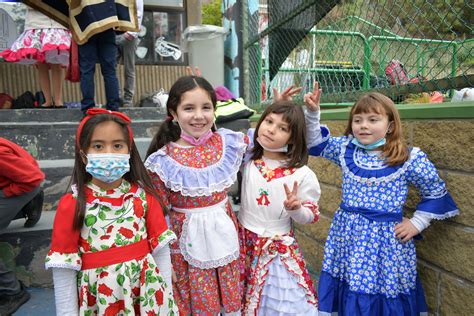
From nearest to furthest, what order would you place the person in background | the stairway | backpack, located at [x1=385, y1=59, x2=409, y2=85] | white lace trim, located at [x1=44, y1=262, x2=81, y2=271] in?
1. white lace trim, located at [x1=44, y1=262, x2=81, y2=271]
2. backpack, located at [x1=385, y1=59, x2=409, y2=85]
3. the person in background
4. the stairway

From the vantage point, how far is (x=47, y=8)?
3.74 m

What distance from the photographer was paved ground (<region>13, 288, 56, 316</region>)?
2.41 m

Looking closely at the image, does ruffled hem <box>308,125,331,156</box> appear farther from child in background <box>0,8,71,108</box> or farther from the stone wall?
child in background <box>0,8,71,108</box>

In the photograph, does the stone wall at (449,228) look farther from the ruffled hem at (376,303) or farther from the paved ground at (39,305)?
the paved ground at (39,305)

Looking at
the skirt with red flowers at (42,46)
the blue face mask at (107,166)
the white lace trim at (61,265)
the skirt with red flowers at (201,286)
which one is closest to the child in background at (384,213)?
the skirt with red flowers at (201,286)

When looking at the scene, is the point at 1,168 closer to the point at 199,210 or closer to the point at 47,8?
the point at 199,210

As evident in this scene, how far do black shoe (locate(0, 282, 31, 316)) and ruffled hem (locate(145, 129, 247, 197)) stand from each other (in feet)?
3.81

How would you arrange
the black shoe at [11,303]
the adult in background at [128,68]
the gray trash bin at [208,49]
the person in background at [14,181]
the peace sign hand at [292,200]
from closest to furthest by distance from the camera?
the peace sign hand at [292,200] → the black shoe at [11,303] → the person in background at [14,181] → the adult in background at [128,68] → the gray trash bin at [208,49]

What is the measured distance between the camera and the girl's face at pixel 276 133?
2.02m

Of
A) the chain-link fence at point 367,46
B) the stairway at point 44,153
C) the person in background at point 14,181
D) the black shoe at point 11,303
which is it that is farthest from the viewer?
the stairway at point 44,153

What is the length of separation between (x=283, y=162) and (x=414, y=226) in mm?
727

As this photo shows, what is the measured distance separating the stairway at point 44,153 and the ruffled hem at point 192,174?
132 cm

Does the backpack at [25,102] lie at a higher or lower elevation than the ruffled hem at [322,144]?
higher

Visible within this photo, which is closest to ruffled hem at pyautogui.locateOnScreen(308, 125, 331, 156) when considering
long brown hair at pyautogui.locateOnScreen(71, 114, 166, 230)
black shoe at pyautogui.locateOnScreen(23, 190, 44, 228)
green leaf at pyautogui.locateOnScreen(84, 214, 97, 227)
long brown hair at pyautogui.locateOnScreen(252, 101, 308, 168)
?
long brown hair at pyautogui.locateOnScreen(252, 101, 308, 168)
